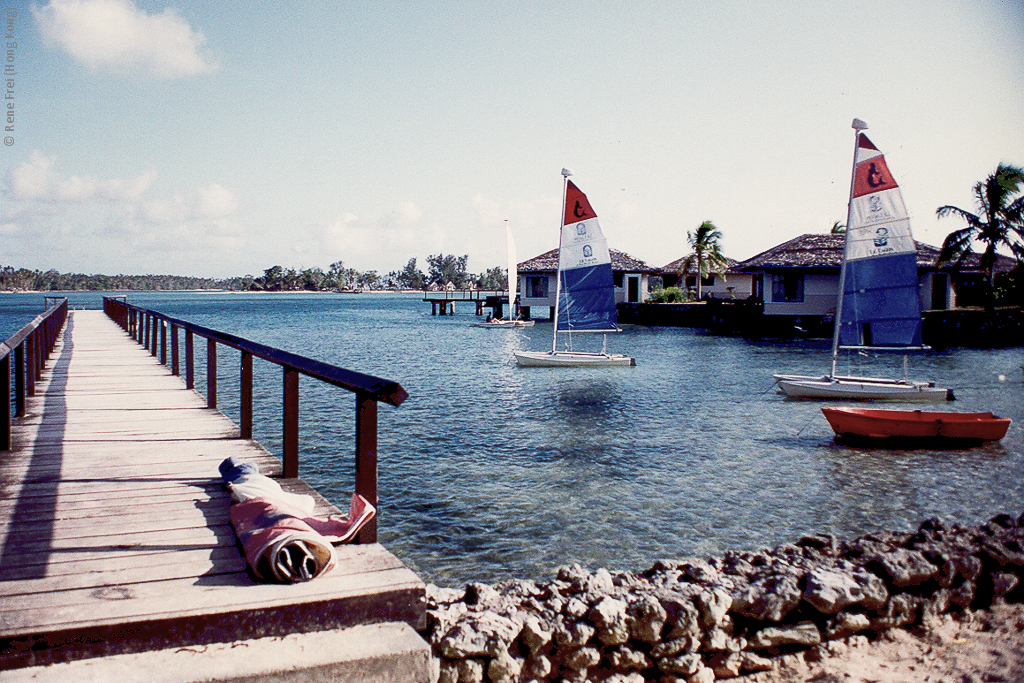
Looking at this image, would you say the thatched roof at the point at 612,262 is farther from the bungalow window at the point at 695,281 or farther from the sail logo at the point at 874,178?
the sail logo at the point at 874,178

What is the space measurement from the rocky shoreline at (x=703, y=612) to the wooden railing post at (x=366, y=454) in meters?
0.74

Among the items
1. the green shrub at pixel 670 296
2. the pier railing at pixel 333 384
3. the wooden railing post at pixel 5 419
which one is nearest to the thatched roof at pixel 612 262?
the green shrub at pixel 670 296

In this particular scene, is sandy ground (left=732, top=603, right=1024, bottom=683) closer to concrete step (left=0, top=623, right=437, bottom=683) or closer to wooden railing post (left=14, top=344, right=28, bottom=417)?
concrete step (left=0, top=623, right=437, bottom=683)

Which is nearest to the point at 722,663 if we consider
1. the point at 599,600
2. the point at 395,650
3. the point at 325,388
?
the point at 599,600

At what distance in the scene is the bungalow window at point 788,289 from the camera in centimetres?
4372

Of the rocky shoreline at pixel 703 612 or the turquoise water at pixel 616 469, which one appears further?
the turquoise water at pixel 616 469

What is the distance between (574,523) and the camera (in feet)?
30.2

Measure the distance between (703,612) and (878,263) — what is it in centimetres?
1676

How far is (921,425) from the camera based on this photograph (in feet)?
45.0

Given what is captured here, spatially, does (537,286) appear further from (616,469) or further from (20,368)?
(20,368)

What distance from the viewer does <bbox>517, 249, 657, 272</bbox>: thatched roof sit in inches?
2323

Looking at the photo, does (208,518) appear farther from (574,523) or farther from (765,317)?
(765,317)

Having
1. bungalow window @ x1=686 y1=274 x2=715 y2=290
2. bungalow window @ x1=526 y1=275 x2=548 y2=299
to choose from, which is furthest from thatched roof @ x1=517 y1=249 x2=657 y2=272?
bungalow window @ x1=686 y1=274 x2=715 y2=290

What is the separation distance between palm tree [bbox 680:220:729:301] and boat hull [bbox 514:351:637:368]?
33.8 meters
